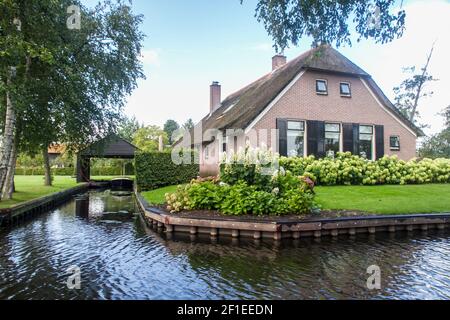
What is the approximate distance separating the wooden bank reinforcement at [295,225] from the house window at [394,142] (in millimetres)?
9632

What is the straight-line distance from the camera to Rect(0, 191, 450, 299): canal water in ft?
16.3

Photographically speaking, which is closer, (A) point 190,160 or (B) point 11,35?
(B) point 11,35

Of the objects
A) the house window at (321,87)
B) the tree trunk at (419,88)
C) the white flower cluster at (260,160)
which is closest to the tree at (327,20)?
the white flower cluster at (260,160)

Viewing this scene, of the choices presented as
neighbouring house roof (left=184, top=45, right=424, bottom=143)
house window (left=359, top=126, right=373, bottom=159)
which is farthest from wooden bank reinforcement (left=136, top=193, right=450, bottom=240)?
house window (left=359, top=126, right=373, bottom=159)

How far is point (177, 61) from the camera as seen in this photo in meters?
15.4

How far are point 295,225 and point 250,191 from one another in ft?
6.05

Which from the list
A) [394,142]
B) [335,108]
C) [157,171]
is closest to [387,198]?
[335,108]

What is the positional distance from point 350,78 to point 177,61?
29.4ft

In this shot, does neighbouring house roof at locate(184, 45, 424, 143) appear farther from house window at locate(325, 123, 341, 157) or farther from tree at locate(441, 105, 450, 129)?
tree at locate(441, 105, 450, 129)

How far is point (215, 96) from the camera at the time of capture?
27938 mm

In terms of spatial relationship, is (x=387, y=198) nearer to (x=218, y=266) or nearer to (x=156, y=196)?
(x=218, y=266)

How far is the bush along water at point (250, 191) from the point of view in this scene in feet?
30.2
